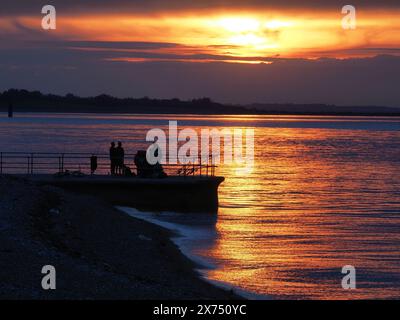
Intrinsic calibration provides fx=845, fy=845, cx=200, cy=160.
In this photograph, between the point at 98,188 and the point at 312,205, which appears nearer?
the point at 98,188

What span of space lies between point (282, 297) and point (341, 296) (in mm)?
1310

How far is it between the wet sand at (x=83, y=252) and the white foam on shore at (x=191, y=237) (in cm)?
33

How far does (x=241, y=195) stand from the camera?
137 feet

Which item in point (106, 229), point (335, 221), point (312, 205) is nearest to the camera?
point (106, 229)

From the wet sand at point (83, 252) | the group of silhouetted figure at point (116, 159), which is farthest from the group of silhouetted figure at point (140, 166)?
the wet sand at point (83, 252)

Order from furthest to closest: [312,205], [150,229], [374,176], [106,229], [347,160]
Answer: [347,160]
[374,176]
[312,205]
[150,229]
[106,229]

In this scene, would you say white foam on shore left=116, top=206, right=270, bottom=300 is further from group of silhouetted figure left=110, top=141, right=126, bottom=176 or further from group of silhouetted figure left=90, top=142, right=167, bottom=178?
Answer: group of silhouetted figure left=110, top=141, right=126, bottom=176

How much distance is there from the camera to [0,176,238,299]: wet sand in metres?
14.3

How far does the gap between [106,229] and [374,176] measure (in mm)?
37959

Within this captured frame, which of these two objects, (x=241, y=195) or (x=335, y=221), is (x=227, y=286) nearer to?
(x=335, y=221)

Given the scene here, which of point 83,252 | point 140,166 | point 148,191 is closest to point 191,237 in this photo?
point 148,191

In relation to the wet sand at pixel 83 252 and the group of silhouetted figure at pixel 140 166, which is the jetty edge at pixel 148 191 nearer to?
the group of silhouetted figure at pixel 140 166

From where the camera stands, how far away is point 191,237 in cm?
2714

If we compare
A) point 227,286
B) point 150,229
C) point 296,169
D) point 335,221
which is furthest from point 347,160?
point 227,286
